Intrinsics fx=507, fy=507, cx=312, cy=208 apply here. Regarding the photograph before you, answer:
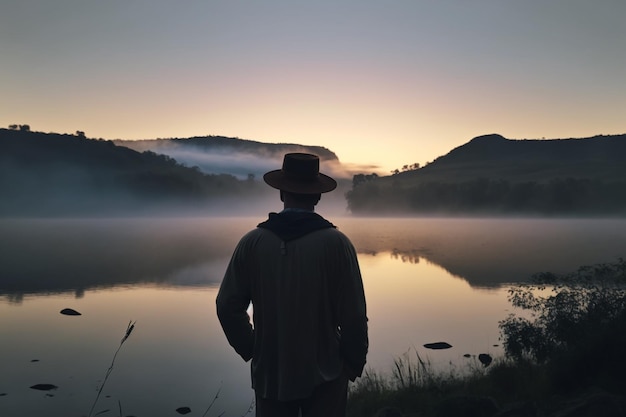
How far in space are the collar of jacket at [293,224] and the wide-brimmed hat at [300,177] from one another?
26 cm

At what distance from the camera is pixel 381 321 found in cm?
2989

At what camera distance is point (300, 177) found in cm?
454

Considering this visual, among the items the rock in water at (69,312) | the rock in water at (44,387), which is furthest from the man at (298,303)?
the rock in water at (69,312)

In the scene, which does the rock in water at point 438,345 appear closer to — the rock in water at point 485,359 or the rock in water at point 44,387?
the rock in water at point 485,359

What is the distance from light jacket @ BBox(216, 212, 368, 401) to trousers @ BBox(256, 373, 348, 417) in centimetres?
10

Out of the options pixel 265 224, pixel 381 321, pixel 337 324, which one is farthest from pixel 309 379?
pixel 381 321

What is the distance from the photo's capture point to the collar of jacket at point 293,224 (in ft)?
13.5

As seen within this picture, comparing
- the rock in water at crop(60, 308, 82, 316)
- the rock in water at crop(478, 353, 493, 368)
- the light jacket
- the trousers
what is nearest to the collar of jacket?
the light jacket

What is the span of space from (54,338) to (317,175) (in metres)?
24.7

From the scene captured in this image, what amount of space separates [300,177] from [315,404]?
1.98 metres

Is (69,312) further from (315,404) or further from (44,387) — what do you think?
(315,404)

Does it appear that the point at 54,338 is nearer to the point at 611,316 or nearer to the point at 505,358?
the point at 505,358

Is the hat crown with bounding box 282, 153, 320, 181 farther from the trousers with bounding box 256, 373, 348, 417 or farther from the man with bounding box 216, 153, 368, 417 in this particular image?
the trousers with bounding box 256, 373, 348, 417

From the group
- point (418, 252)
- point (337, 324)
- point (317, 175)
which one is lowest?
point (418, 252)
